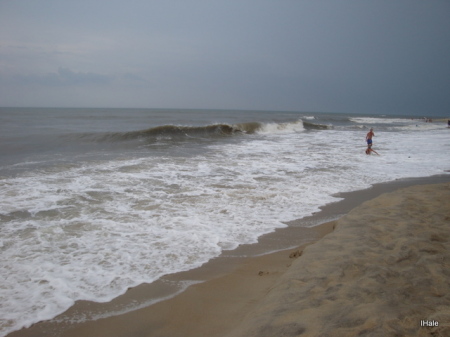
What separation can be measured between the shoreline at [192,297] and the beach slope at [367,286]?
0.44 meters

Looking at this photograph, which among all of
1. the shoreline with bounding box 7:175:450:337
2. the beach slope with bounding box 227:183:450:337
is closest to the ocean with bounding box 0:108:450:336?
the shoreline with bounding box 7:175:450:337

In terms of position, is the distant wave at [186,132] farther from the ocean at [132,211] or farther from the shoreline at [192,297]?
the shoreline at [192,297]

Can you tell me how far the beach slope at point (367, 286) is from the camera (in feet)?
6.63

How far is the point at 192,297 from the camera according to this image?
3133 mm

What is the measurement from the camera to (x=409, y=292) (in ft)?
7.86

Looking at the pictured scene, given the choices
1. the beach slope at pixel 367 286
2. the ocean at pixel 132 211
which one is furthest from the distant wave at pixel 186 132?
the beach slope at pixel 367 286

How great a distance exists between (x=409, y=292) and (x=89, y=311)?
283 cm

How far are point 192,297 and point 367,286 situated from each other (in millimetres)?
1680

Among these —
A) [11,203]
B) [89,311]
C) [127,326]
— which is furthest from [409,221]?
[11,203]

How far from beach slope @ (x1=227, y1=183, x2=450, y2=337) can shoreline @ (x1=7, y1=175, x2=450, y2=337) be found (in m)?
0.44

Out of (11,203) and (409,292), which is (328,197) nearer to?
(409,292)

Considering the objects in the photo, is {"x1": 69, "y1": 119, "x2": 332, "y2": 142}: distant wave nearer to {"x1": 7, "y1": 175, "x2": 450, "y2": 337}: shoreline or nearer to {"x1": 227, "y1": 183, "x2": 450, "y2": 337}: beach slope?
{"x1": 7, "y1": 175, "x2": 450, "y2": 337}: shoreline

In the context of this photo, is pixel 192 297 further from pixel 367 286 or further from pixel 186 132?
pixel 186 132

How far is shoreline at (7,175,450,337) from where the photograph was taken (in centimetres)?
266
